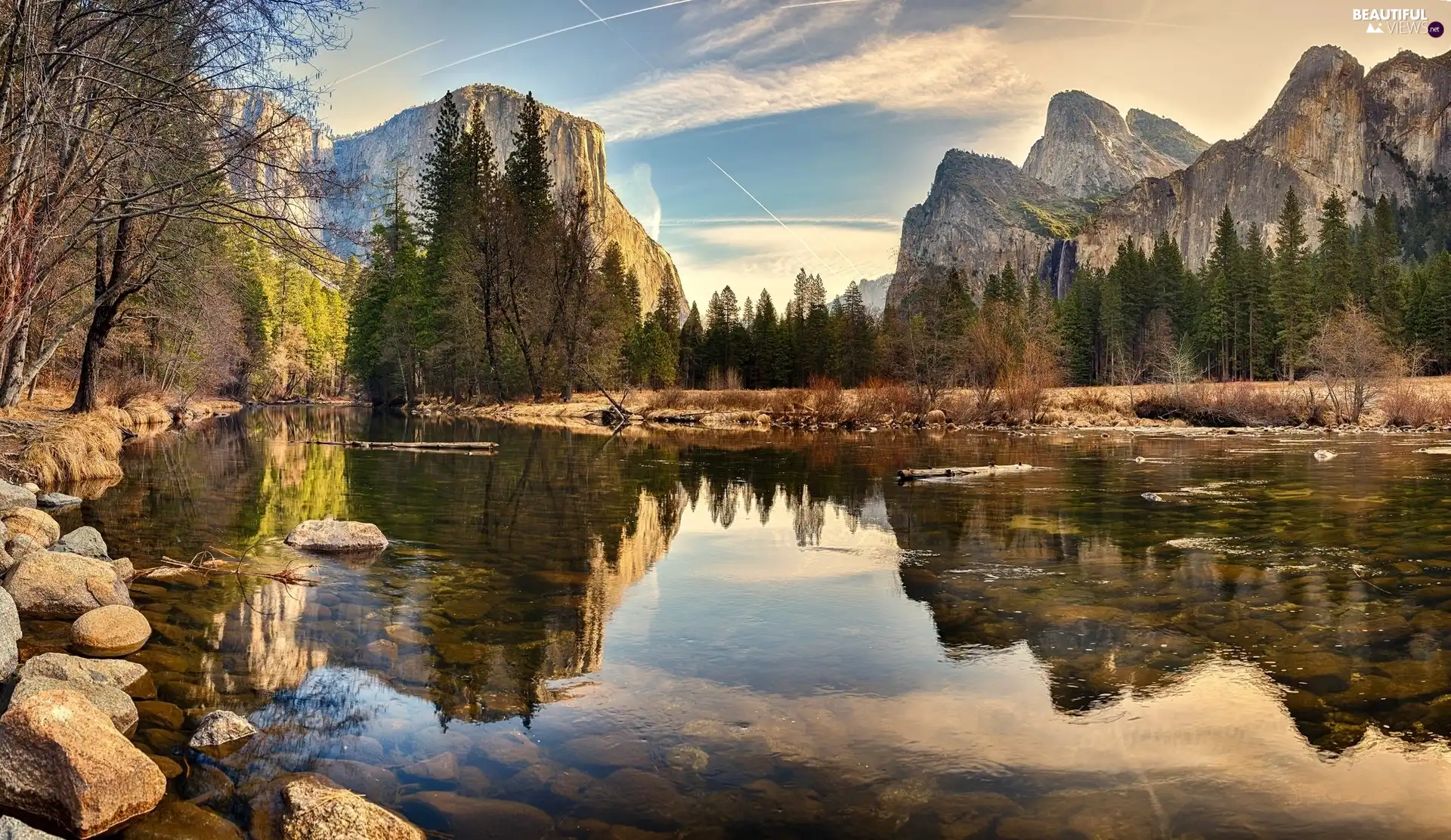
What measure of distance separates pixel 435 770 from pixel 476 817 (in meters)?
0.63

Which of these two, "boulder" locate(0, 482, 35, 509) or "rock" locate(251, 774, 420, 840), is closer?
"rock" locate(251, 774, 420, 840)

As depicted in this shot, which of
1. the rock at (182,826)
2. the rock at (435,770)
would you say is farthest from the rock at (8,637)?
the rock at (435,770)

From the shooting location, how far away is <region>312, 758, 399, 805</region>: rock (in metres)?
4.40

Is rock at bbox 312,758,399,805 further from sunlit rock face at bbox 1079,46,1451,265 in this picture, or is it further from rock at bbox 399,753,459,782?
sunlit rock face at bbox 1079,46,1451,265

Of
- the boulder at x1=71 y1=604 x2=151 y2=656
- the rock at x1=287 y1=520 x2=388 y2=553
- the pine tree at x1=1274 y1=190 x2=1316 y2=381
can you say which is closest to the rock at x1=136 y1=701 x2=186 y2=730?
the boulder at x1=71 y1=604 x2=151 y2=656

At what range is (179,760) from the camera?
468 centimetres

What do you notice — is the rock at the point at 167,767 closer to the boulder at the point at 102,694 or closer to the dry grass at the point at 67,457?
the boulder at the point at 102,694

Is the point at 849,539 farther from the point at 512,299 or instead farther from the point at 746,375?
the point at 746,375

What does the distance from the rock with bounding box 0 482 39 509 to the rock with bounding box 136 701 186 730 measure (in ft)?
24.2

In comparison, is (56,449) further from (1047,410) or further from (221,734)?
(1047,410)

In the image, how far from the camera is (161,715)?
209 inches

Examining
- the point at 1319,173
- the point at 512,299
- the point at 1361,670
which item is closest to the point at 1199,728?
the point at 1361,670

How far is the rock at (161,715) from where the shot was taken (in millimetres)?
5168

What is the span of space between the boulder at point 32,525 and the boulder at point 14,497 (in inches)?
47.4
